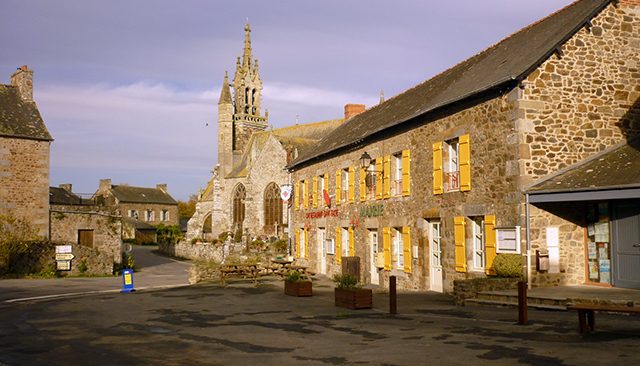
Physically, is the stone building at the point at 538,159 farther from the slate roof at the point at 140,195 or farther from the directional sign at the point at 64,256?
the slate roof at the point at 140,195

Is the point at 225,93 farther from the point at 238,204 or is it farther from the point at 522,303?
the point at 522,303

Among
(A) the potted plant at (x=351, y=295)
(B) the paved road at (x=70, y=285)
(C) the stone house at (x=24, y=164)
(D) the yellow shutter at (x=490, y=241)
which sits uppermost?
(C) the stone house at (x=24, y=164)

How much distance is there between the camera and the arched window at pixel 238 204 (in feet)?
176

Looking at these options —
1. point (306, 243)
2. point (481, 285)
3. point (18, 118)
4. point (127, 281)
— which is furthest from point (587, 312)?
point (18, 118)

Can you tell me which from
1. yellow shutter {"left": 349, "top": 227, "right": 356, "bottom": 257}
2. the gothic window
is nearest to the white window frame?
yellow shutter {"left": 349, "top": 227, "right": 356, "bottom": 257}

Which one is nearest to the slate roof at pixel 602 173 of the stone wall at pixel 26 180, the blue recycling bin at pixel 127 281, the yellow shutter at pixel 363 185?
the yellow shutter at pixel 363 185

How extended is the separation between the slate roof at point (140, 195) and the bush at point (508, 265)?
69072mm

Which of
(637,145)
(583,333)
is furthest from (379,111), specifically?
(583,333)

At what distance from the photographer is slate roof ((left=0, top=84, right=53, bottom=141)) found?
30000 millimetres

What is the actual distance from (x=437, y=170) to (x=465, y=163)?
56.5 inches

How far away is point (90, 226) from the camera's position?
1287 inches

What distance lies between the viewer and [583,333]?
9359 mm

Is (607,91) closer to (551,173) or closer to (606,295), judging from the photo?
(551,173)

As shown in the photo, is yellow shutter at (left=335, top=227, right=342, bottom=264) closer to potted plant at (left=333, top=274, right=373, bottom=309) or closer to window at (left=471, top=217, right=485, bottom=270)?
window at (left=471, top=217, right=485, bottom=270)
